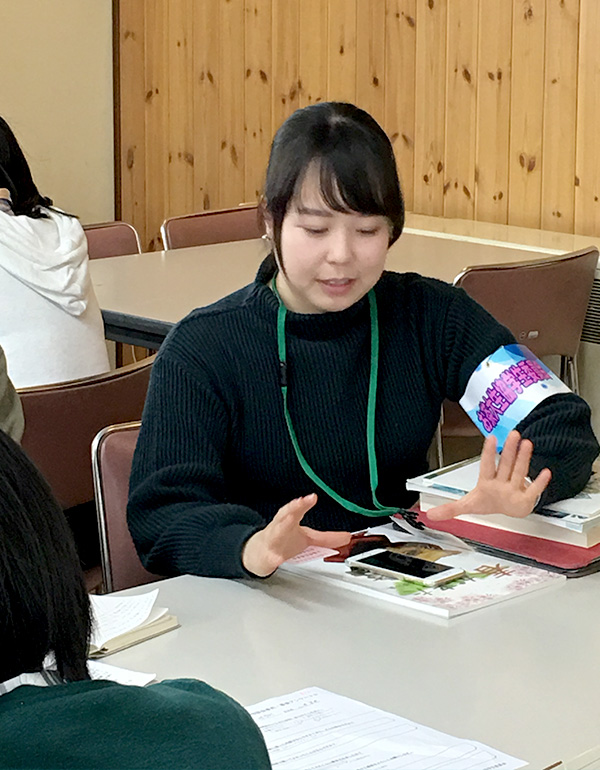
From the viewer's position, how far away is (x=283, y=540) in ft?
4.71

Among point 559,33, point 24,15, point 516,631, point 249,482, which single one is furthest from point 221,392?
point 24,15

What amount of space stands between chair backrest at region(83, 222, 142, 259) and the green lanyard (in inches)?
96.0

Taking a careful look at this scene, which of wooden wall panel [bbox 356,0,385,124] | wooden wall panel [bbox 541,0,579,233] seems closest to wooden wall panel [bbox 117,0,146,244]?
wooden wall panel [bbox 356,0,385,124]

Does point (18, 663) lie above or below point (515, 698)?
above

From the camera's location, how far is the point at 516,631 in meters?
1.34

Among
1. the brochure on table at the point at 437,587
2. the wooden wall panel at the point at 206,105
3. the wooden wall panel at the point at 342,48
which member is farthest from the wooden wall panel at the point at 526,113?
the brochure on table at the point at 437,587

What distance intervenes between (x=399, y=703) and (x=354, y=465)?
0.65m

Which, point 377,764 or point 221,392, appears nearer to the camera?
point 377,764

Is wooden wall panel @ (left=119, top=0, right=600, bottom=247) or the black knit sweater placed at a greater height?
wooden wall panel @ (left=119, top=0, right=600, bottom=247)

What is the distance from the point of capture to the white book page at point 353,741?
40.9 inches

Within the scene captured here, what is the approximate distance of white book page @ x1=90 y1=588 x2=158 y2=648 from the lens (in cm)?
132

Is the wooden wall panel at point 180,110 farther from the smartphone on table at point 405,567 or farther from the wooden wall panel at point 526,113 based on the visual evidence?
the smartphone on table at point 405,567

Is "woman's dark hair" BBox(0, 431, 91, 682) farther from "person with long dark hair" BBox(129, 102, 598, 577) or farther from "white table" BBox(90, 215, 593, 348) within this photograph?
"white table" BBox(90, 215, 593, 348)

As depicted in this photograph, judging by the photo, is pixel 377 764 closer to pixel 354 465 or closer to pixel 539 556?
pixel 539 556
